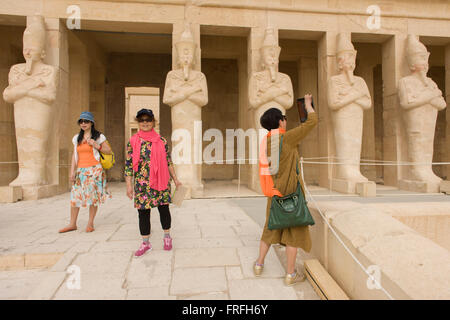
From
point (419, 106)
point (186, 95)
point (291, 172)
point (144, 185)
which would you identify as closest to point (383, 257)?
point (291, 172)

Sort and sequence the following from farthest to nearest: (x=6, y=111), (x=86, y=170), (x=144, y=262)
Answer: (x=6, y=111), (x=86, y=170), (x=144, y=262)

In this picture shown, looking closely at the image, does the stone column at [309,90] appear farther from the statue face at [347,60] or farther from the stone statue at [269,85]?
the stone statue at [269,85]

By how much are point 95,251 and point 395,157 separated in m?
8.00

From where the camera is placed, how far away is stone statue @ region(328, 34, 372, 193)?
7004mm

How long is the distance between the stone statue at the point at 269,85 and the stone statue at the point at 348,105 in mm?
1316

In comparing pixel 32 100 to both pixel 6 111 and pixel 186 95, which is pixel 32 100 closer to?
pixel 6 111

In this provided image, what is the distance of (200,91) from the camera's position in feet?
21.4

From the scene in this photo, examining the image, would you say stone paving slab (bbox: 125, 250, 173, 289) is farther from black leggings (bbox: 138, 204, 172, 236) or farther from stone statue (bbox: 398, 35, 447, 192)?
stone statue (bbox: 398, 35, 447, 192)

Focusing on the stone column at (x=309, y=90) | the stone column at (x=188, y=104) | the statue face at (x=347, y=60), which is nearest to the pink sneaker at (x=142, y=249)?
the stone column at (x=188, y=104)

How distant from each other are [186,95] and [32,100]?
11.5 feet

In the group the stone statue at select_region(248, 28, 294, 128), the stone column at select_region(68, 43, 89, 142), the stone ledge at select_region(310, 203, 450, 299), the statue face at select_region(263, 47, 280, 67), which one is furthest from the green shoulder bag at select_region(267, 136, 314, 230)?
the stone column at select_region(68, 43, 89, 142)

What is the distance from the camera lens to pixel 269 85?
22.2 ft

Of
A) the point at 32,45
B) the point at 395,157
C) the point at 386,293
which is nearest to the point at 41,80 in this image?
the point at 32,45

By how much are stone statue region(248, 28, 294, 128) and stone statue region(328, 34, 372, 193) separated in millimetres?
1316
